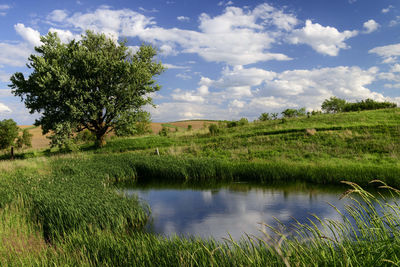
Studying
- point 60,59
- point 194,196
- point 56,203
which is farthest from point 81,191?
point 60,59

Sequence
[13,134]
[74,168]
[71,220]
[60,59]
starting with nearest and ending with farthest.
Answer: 1. [71,220]
2. [74,168]
3. [60,59]
4. [13,134]

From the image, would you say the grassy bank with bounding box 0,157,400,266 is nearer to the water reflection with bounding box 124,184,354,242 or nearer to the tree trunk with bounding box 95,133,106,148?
the water reflection with bounding box 124,184,354,242

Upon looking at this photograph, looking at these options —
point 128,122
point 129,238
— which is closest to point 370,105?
point 128,122

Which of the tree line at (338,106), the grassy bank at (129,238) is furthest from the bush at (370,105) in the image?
the grassy bank at (129,238)

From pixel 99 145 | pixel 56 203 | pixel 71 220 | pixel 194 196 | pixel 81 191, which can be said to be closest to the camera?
pixel 71 220

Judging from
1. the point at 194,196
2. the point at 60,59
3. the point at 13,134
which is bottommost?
the point at 194,196

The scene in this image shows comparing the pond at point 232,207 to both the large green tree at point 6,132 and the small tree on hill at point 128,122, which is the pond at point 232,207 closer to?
the small tree on hill at point 128,122

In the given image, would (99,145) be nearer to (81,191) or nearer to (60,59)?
(60,59)

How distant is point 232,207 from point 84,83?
23717 millimetres

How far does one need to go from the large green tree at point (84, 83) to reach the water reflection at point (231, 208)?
16.7m

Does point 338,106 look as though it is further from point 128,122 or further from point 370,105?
point 128,122

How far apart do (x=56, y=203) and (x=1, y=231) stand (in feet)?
7.81

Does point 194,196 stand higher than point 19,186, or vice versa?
point 19,186

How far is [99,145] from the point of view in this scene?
113 ft
